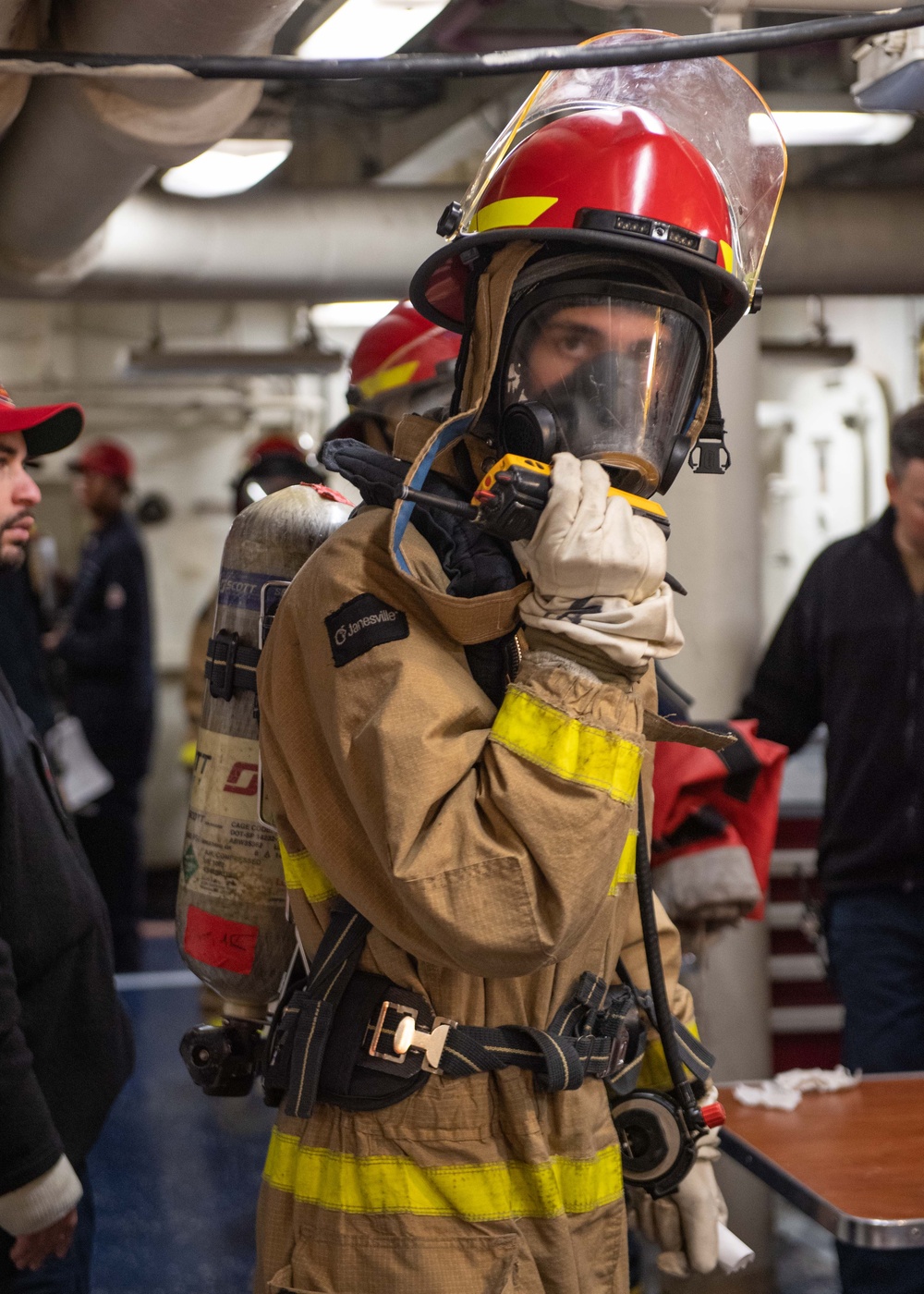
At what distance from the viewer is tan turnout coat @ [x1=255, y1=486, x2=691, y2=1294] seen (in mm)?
1346

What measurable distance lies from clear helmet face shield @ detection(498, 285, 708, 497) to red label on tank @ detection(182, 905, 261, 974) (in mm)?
740

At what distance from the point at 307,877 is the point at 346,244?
417 centimetres

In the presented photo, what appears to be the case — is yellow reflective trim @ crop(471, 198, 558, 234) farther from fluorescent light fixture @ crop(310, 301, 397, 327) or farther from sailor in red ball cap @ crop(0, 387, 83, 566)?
fluorescent light fixture @ crop(310, 301, 397, 327)

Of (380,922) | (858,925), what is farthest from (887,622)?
(380,922)

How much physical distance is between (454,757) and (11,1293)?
140cm

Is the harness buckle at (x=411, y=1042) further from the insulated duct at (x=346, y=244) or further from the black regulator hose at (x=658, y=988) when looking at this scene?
the insulated duct at (x=346, y=244)

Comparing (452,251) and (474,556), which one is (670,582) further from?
(452,251)

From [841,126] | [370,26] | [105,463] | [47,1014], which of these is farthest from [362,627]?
[105,463]

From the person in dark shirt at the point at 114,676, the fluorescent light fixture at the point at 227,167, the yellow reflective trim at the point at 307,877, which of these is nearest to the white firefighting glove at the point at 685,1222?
the yellow reflective trim at the point at 307,877

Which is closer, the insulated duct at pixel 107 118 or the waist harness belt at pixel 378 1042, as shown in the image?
the waist harness belt at pixel 378 1042

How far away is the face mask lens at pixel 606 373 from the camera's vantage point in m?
1.57

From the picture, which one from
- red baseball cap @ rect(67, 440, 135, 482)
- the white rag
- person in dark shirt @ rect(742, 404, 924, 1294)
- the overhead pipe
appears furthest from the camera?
red baseball cap @ rect(67, 440, 135, 482)

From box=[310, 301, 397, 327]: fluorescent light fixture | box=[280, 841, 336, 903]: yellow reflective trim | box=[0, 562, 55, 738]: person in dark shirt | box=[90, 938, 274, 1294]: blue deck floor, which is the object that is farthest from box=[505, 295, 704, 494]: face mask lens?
box=[310, 301, 397, 327]: fluorescent light fixture

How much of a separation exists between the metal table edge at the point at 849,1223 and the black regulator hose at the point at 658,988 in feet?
0.68
